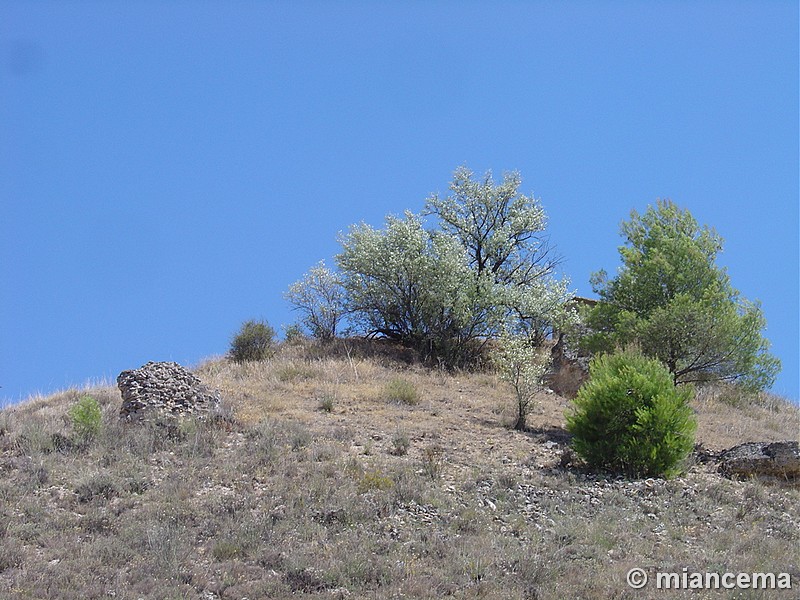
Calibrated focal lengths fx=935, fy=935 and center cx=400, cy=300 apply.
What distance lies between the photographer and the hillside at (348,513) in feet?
38.9

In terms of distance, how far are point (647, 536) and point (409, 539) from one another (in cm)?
344

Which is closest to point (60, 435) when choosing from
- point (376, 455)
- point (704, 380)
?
point (376, 455)

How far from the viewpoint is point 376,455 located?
54.5ft

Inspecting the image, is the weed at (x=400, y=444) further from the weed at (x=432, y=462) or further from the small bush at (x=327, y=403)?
the small bush at (x=327, y=403)

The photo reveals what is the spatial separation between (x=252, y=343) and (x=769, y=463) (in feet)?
50.8

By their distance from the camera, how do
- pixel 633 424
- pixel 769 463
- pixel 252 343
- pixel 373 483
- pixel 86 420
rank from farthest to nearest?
pixel 252 343 → pixel 86 420 → pixel 769 463 → pixel 633 424 → pixel 373 483

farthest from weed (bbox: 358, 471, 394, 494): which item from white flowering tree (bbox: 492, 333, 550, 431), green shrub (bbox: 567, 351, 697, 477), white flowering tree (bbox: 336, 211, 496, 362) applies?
white flowering tree (bbox: 336, 211, 496, 362)

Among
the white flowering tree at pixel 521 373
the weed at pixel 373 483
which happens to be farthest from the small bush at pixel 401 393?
the weed at pixel 373 483

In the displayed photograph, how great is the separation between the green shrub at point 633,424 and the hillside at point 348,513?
511 mm

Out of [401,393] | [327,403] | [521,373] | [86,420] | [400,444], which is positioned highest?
[521,373]

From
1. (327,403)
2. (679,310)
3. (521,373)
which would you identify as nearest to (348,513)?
(327,403)

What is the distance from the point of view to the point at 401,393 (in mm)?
21938

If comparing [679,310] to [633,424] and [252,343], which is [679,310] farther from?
[252,343]

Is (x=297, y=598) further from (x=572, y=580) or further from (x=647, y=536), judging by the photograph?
(x=647, y=536)
